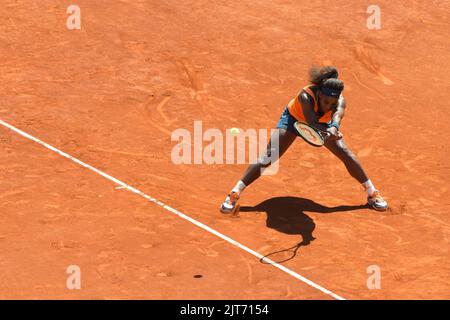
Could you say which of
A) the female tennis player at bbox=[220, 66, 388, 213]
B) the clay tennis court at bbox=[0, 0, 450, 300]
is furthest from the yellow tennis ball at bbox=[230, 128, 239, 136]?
the female tennis player at bbox=[220, 66, 388, 213]

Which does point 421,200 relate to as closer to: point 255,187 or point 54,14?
point 255,187

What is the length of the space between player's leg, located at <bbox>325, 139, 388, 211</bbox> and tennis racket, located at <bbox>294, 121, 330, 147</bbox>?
0.52 metres

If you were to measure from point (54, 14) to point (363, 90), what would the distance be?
605cm

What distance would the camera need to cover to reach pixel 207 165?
11477 millimetres

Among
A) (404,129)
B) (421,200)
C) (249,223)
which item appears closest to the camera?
(249,223)

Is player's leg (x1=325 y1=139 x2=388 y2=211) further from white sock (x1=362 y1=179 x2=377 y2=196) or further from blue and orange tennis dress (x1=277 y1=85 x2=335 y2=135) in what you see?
blue and orange tennis dress (x1=277 y1=85 x2=335 y2=135)

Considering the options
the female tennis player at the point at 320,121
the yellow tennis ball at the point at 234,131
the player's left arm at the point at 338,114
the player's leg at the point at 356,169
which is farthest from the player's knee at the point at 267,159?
the yellow tennis ball at the point at 234,131

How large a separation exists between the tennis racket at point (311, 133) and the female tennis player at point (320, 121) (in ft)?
0.20

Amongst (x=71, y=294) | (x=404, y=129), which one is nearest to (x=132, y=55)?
(x=404, y=129)

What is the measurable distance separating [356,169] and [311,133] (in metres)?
1.11

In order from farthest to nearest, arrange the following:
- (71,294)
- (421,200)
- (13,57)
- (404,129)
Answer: (13,57)
(404,129)
(421,200)
(71,294)

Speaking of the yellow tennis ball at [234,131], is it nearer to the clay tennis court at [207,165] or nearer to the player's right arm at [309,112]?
the clay tennis court at [207,165]

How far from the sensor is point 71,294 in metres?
8.13

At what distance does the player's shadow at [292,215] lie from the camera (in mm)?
9477
